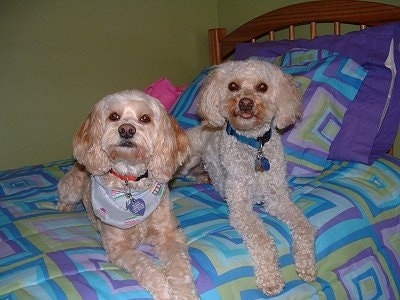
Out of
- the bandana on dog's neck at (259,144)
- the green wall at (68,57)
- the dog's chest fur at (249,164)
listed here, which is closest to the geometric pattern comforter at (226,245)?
the dog's chest fur at (249,164)

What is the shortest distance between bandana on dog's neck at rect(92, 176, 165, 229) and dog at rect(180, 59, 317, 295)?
0.42 metres

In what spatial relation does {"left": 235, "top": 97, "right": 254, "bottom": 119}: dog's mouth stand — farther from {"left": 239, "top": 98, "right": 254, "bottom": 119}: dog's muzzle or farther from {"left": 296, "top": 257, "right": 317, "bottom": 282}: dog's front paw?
{"left": 296, "top": 257, "right": 317, "bottom": 282}: dog's front paw

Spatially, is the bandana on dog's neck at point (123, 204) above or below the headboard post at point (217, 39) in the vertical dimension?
below

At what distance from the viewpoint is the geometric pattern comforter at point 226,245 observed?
5.64 ft

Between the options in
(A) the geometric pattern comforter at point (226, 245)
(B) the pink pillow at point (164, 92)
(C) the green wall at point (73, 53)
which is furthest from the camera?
(C) the green wall at point (73, 53)

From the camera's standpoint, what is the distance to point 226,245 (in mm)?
1896

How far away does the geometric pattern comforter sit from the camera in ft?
5.64

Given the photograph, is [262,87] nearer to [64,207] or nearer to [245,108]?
[245,108]

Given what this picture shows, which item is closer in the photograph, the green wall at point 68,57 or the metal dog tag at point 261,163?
the metal dog tag at point 261,163

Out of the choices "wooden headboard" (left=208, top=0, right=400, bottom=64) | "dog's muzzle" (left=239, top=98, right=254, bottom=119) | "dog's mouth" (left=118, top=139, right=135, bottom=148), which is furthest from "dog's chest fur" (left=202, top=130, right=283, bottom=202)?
"wooden headboard" (left=208, top=0, right=400, bottom=64)

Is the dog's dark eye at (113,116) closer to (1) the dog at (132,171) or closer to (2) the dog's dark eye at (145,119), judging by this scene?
(1) the dog at (132,171)

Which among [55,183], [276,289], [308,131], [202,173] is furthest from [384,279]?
[55,183]

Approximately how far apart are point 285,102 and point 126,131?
0.82 m

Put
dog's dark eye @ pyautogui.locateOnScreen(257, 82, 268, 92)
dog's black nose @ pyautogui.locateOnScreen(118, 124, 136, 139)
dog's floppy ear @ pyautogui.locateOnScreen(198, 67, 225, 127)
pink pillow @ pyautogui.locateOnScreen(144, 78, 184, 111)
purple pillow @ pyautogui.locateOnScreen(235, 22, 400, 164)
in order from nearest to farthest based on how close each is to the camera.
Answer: dog's black nose @ pyautogui.locateOnScreen(118, 124, 136, 139), dog's dark eye @ pyautogui.locateOnScreen(257, 82, 268, 92), dog's floppy ear @ pyautogui.locateOnScreen(198, 67, 225, 127), purple pillow @ pyautogui.locateOnScreen(235, 22, 400, 164), pink pillow @ pyautogui.locateOnScreen(144, 78, 184, 111)
